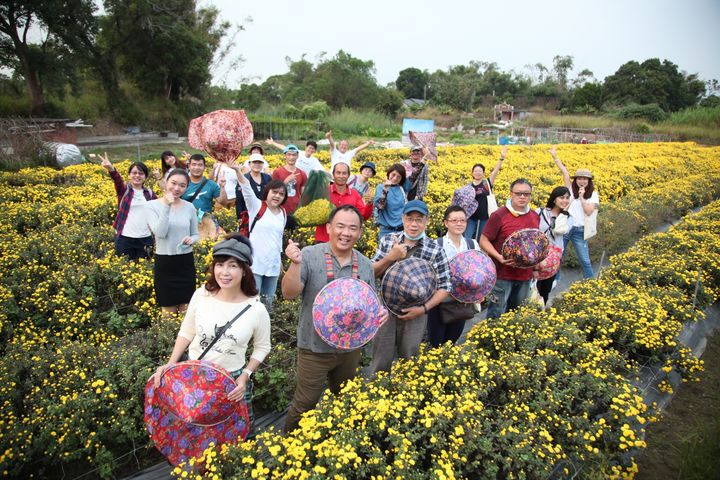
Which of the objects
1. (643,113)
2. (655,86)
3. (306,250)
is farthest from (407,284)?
(655,86)

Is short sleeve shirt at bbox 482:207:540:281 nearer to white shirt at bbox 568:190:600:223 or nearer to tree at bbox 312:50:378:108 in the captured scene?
white shirt at bbox 568:190:600:223

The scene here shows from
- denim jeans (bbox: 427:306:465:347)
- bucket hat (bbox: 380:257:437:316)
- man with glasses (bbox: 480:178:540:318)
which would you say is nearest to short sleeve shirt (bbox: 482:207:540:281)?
man with glasses (bbox: 480:178:540:318)

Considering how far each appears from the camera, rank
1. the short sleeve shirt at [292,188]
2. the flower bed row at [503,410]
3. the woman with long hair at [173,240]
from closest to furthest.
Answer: the flower bed row at [503,410], the woman with long hair at [173,240], the short sleeve shirt at [292,188]

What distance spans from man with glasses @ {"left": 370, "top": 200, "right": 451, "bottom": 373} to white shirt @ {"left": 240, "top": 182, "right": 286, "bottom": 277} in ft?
4.22

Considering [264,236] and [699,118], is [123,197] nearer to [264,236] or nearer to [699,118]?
[264,236]

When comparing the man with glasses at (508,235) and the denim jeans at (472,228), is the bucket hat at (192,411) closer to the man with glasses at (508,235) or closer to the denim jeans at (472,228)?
the man with glasses at (508,235)

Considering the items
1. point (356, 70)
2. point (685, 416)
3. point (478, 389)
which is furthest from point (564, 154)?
point (356, 70)

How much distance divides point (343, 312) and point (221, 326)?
2.64ft

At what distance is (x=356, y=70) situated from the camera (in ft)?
192

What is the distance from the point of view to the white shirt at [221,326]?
2775 mm

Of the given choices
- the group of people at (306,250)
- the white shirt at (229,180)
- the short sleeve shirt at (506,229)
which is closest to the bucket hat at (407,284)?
the group of people at (306,250)

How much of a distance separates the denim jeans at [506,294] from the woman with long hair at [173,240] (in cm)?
341

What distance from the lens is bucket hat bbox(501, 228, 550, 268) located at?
4.54 meters

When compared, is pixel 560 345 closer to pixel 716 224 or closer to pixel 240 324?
pixel 240 324
